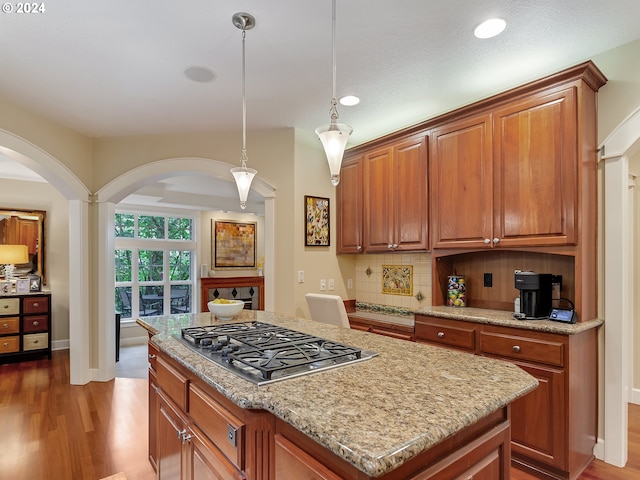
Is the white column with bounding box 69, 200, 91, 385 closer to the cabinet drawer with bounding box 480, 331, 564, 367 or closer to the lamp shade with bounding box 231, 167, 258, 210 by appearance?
the lamp shade with bounding box 231, 167, 258, 210

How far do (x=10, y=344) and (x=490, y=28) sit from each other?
19.8ft

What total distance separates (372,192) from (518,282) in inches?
63.4

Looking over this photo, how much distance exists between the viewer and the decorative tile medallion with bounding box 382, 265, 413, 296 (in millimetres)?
3586

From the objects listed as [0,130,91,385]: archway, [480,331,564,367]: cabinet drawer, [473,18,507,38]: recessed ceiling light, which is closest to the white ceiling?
[473,18,507,38]: recessed ceiling light

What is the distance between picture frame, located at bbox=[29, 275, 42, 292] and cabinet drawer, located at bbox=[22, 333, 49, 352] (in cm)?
60

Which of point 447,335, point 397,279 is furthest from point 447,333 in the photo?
point 397,279

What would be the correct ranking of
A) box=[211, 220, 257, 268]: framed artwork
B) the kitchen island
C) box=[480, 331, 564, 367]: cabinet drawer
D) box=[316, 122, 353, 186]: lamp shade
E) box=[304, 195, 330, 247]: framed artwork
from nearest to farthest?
1. the kitchen island
2. box=[316, 122, 353, 186]: lamp shade
3. box=[480, 331, 564, 367]: cabinet drawer
4. box=[304, 195, 330, 247]: framed artwork
5. box=[211, 220, 257, 268]: framed artwork

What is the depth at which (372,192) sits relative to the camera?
11.9ft

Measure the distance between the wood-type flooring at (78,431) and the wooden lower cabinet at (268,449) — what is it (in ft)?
3.72

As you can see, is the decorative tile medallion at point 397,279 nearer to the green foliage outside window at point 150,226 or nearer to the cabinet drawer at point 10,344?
the green foliage outside window at point 150,226

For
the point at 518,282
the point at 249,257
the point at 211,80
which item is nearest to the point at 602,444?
the point at 518,282

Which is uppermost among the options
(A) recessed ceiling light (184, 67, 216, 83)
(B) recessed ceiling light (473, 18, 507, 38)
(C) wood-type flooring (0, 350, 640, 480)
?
(B) recessed ceiling light (473, 18, 507, 38)

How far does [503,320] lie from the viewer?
2391 mm

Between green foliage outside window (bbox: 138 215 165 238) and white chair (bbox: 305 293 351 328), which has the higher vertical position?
green foliage outside window (bbox: 138 215 165 238)
